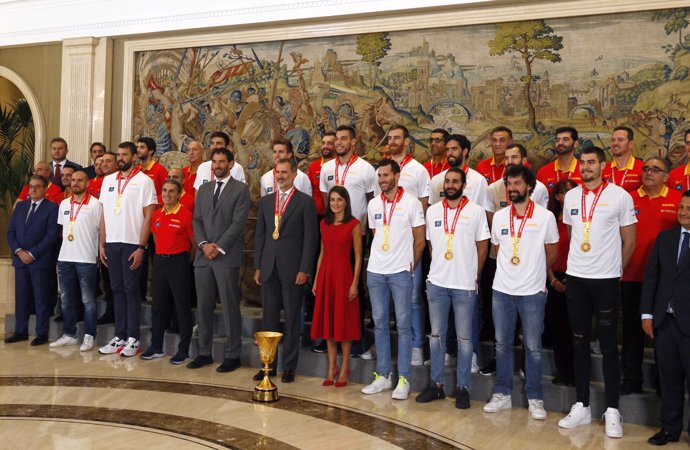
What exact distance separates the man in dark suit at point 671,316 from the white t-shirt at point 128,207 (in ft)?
15.5

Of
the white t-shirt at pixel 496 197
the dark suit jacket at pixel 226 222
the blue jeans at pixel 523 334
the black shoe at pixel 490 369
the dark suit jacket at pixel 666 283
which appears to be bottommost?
the black shoe at pixel 490 369

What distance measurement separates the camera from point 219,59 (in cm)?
995

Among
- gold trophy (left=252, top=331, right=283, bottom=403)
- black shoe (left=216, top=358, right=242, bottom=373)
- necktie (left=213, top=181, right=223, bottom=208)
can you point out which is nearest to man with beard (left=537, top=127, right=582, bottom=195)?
gold trophy (left=252, top=331, right=283, bottom=403)

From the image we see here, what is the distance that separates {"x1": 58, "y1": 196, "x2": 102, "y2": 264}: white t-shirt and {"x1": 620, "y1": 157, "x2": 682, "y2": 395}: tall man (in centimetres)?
511

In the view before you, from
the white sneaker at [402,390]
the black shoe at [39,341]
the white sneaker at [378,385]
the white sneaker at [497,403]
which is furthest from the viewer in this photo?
the black shoe at [39,341]

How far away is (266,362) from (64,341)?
304cm

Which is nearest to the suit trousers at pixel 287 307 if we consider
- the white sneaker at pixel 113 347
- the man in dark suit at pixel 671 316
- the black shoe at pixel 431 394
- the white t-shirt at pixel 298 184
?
the white t-shirt at pixel 298 184

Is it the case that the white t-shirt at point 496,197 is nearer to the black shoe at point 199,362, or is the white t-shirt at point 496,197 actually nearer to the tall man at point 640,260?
the tall man at point 640,260

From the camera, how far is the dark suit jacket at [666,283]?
5.17m

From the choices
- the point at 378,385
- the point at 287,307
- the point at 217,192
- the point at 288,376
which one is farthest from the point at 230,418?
the point at 217,192

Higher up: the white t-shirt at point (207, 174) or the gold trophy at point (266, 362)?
the white t-shirt at point (207, 174)

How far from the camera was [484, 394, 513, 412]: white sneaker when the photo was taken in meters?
5.90

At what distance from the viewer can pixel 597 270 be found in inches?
215

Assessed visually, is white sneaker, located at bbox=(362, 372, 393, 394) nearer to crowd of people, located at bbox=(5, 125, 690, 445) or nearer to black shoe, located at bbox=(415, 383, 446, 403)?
crowd of people, located at bbox=(5, 125, 690, 445)
